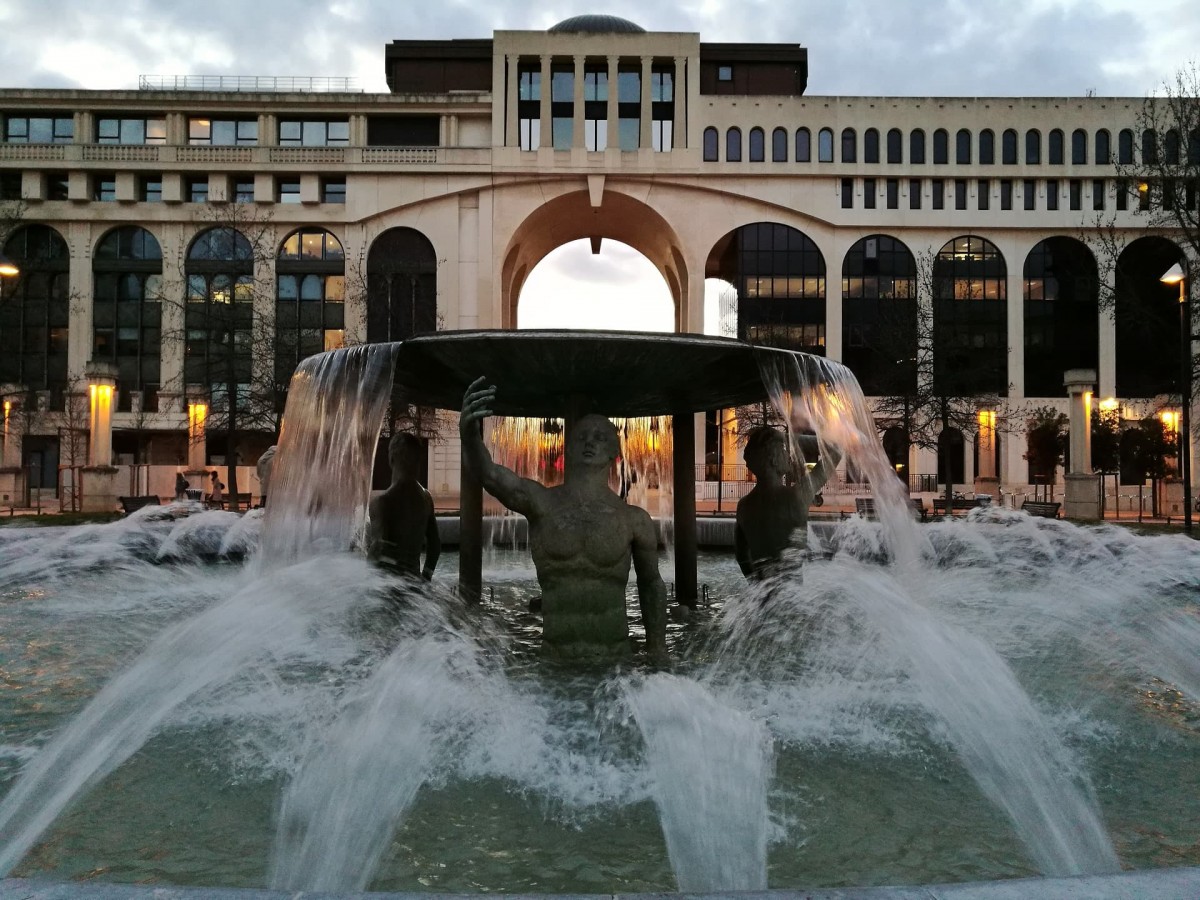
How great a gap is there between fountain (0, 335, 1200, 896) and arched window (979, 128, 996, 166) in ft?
146

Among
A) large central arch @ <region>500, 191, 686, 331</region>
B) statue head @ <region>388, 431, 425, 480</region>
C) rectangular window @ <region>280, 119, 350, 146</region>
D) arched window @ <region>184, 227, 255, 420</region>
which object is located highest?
rectangular window @ <region>280, 119, 350, 146</region>

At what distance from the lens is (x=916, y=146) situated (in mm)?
45656

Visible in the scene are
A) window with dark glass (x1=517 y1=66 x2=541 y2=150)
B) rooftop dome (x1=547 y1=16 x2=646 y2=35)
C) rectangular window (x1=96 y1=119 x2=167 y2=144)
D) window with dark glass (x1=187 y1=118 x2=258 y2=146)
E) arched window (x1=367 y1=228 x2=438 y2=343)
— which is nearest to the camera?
arched window (x1=367 y1=228 x2=438 y2=343)

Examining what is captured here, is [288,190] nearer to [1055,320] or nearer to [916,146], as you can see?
[916,146]

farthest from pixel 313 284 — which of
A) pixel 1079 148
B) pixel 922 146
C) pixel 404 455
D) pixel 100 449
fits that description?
pixel 1079 148

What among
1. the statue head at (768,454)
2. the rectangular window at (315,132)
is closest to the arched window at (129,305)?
the rectangular window at (315,132)

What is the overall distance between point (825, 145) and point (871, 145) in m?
2.63

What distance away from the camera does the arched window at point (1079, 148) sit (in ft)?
151

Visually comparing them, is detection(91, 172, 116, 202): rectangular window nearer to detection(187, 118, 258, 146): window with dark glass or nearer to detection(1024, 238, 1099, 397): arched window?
detection(187, 118, 258, 146): window with dark glass

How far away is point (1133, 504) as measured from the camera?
35.2 metres

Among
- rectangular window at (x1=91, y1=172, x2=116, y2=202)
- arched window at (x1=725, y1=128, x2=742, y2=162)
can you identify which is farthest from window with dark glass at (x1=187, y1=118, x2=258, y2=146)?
arched window at (x1=725, y1=128, x2=742, y2=162)

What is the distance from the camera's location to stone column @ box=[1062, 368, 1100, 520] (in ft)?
82.5

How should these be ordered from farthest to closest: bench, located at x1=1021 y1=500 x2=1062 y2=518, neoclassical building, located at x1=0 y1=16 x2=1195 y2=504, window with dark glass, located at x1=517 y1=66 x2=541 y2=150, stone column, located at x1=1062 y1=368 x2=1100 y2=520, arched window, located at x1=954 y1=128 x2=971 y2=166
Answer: arched window, located at x1=954 y1=128 x2=971 y2=166
window with dark glass, located at x1=517 y1=66 x2=541 y2=150
neoclassical building, located at x1=0 y1=16 x2=1195 y2=504
stone column, located at x1=1062 y1=368 x2=1100 y2=520
bench, located at x1=1021 y1=500 x2=1062 y2=518

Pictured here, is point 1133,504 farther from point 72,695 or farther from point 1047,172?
point 72,695
